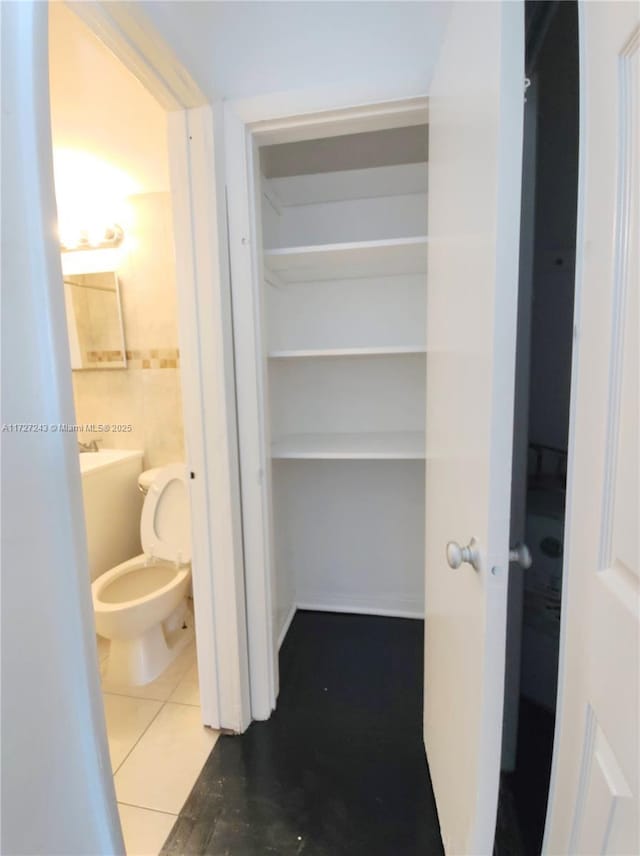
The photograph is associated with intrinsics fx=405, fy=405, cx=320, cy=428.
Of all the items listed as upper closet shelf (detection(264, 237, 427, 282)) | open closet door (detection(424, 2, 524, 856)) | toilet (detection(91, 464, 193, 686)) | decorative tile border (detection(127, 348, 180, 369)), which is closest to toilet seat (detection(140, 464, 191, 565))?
toilet (detection(91, 464, 193, 686))

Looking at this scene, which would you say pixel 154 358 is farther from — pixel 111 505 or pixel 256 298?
pixel 256 298

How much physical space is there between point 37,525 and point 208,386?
83 centimetres

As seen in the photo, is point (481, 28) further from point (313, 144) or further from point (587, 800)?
point (587, 800)

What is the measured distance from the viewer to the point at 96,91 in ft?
4.34

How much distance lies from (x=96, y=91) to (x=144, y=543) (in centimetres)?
174

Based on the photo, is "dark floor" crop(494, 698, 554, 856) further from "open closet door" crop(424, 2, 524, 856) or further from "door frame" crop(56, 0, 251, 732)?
"door frame" crop(56, 0, 251, 732)

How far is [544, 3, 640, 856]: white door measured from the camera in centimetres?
47

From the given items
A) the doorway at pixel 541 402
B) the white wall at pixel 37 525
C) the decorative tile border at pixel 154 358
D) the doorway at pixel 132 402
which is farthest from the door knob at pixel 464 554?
the decorative tile border at pixel 154 358

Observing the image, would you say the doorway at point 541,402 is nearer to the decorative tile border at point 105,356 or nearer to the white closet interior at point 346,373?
the white closet interior at point 346,373


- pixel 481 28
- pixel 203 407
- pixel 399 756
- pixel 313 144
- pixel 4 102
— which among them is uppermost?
pixel 313 144

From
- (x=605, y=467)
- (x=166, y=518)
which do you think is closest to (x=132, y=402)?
(x=166, y=518)

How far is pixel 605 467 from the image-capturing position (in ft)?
1.72

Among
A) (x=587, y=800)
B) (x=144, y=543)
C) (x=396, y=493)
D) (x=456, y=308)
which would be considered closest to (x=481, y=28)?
(x=456, y=308)

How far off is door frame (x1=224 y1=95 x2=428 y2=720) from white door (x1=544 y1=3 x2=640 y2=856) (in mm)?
853
